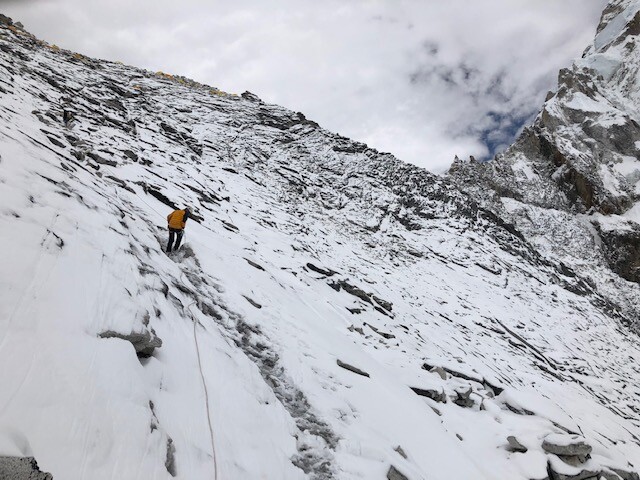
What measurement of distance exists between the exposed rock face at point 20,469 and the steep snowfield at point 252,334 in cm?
10

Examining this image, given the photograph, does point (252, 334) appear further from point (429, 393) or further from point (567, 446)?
point (567, 446)

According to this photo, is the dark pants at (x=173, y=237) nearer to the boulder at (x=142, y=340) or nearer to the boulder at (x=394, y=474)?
the boulder at (x=142, y=340)

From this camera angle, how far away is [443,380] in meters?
8.23

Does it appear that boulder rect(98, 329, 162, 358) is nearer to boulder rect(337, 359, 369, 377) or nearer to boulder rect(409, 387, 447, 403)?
boulder rect(337, 359, 369, 377)

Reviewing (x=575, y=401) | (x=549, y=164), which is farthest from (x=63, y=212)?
(x=549, y=164)

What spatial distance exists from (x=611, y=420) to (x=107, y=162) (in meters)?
18.7

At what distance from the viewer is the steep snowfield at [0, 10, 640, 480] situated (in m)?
2.77

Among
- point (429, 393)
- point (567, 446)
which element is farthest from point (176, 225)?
point (567, 446)

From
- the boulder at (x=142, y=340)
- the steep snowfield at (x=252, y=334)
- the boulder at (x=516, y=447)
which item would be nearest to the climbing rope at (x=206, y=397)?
the steep snowfield at (x=252, y=334)

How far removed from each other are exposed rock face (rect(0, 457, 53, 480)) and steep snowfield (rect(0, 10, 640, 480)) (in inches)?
3.9

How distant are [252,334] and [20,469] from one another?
14.2 feet

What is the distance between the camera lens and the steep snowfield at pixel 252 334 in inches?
109

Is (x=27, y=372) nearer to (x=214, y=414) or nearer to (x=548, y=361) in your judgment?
(x=214, y=414)

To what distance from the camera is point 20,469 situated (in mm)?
1749
